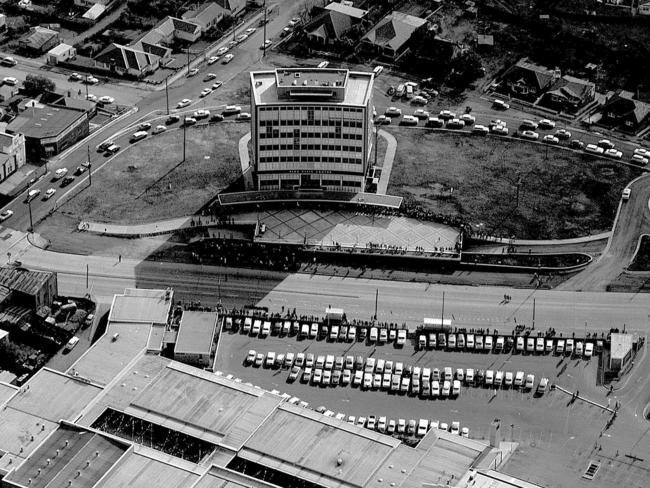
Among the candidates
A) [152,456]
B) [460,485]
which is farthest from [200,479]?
[460,485]

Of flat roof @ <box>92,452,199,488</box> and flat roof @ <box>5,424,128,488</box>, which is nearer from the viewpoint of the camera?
flat roof @ <box>92,452,199,488</box>

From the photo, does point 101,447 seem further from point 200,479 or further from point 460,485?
point 460,485

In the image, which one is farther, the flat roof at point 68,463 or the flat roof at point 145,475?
the flat roof at point 68,463

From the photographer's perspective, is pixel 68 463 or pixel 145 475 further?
pixel 68 463

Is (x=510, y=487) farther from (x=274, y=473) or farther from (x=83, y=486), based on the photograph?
(x=83, y=486)
